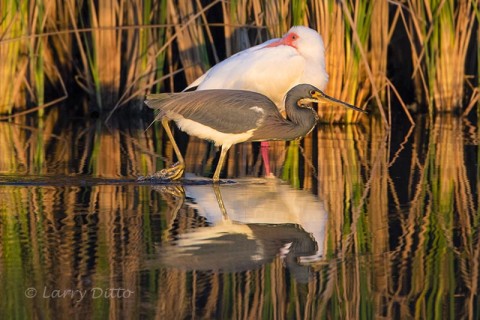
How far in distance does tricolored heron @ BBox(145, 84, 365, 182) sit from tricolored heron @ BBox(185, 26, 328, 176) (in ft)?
4.85

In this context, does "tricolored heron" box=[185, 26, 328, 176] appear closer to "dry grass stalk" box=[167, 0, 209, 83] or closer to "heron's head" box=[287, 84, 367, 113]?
"heron's head" box=[287, 84, 367, 113]

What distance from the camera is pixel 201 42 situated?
11445 millimetres

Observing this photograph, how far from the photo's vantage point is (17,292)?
460 centimetres

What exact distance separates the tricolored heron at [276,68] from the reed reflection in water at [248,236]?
24.6 inches

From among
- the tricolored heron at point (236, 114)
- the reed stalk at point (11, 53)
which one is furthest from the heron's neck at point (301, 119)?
the reed stalk at point (11, 53)

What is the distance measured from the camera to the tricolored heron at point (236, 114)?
761cm

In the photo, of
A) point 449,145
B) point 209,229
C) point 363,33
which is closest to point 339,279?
point 209,229

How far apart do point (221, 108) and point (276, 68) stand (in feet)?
6.52

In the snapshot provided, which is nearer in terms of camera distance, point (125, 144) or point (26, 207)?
point (26, 207)

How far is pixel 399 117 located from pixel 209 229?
6491 mm

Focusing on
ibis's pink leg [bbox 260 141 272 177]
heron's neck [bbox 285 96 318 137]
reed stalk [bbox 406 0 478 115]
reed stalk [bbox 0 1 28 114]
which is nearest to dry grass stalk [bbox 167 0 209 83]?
reed stalk [bbox 0 1 28 114]

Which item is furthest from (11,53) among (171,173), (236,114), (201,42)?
(236,114)

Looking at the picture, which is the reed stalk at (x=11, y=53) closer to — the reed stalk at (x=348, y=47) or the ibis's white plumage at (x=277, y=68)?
the ibis's white plumage at (x=277, y=68)

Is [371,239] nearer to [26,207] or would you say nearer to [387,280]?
[387,280]
